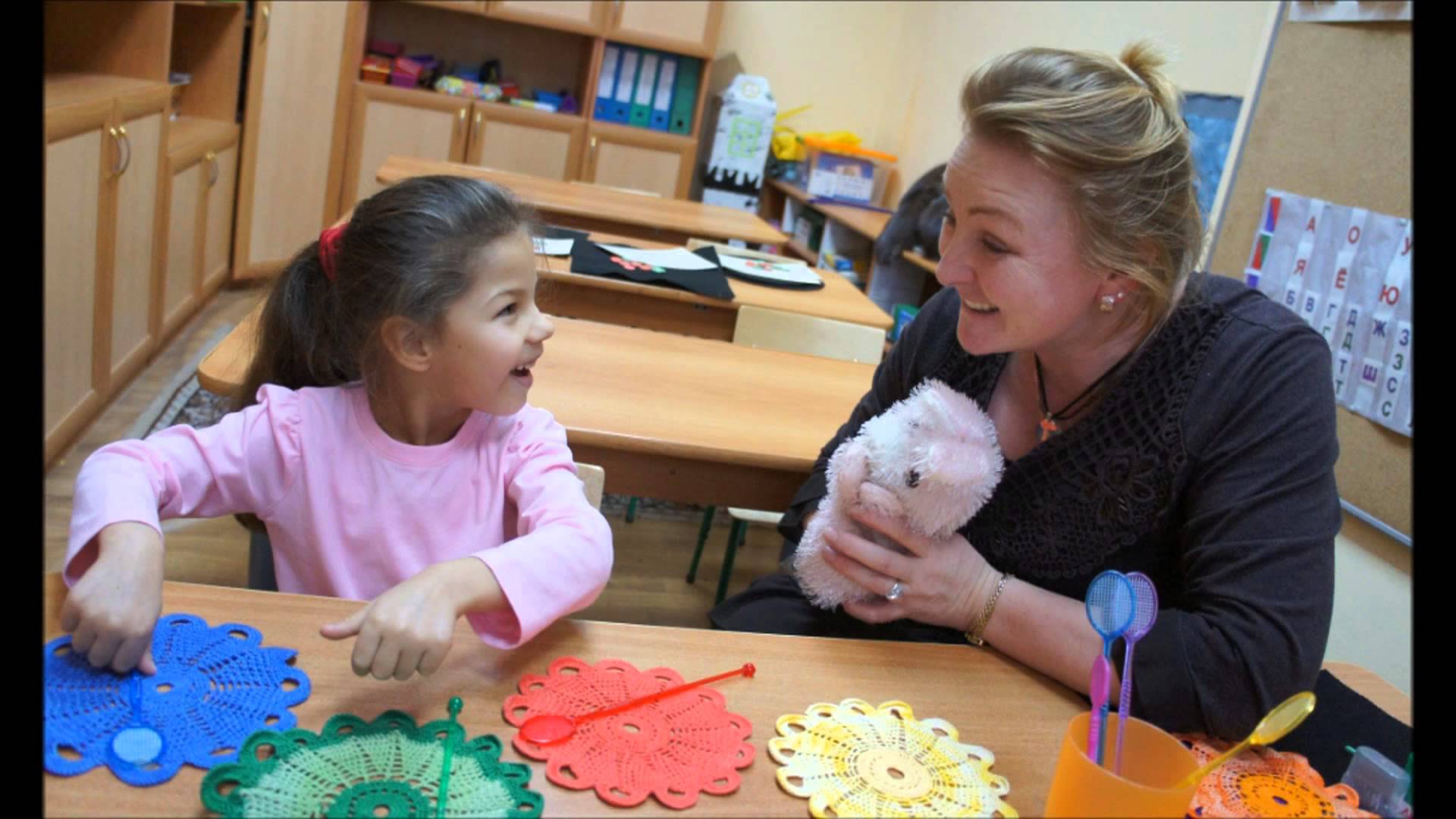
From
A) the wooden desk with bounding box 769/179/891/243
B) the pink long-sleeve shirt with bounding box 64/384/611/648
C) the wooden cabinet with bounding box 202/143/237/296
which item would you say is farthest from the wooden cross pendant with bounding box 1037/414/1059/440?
the wooden cabinet with bounding box 202/143/237/296

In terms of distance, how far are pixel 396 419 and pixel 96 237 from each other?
2128mm

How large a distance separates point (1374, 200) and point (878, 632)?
1377 millimetres

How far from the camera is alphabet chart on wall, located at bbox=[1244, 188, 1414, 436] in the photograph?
190 cm

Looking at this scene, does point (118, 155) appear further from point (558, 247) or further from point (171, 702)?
point (171, 702)

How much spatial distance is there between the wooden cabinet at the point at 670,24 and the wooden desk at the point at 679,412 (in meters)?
3.30

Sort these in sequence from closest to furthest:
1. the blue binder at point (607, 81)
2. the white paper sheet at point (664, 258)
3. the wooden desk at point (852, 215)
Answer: the white paper sheet at point (664, 258), the wooden desk at point (852, 215), the blue binder at point (607, 81)

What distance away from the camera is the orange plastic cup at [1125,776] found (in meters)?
0.74

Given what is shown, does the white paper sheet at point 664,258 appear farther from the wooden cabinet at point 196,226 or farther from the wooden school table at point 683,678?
the wooden school table at point 683,678

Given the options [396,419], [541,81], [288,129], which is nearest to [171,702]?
[396,419]

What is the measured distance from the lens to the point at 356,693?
82 centimetres

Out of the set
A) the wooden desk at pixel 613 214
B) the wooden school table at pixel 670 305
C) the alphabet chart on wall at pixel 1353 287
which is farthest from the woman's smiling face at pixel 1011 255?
the wooden desk at pixel 613 214

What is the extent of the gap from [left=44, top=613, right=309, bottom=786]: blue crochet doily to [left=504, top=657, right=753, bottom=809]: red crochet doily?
0.18 metres

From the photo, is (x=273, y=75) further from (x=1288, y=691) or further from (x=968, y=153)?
(x=1288, y=691)

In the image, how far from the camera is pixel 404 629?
31.6 inches
